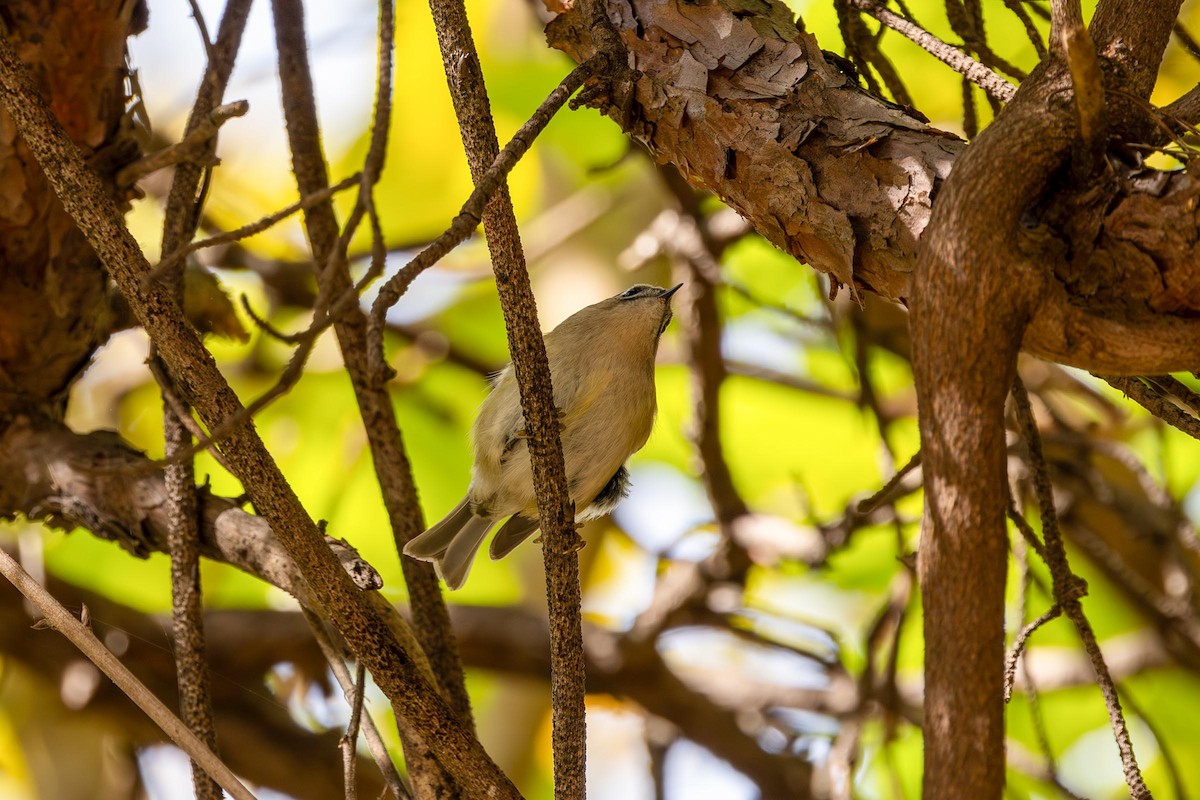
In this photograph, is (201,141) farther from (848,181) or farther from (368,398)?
(848,181)

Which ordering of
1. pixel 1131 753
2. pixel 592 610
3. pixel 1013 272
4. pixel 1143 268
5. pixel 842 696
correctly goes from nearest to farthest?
pixel 1013 272
pixel 1143 268
pixel 1131 753
pixel 842 696
pixel 592 610

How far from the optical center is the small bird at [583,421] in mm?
3180

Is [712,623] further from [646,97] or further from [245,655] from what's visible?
[646,97]

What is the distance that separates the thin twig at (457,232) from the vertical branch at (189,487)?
81cm

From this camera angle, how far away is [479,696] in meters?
4.52

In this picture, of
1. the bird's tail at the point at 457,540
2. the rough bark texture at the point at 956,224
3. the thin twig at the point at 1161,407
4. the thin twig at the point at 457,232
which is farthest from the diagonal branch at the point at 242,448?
the bird's tail at the point at 457,540

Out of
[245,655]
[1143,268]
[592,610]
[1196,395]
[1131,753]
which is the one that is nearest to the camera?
[1143,268]

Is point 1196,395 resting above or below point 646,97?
below

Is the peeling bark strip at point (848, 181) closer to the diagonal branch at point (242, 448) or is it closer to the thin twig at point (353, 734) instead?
the diagonal branch at point (242, 448)

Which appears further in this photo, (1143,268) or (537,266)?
(537,266)

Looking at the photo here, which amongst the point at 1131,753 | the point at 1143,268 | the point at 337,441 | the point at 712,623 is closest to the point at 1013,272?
the point at 1143,268

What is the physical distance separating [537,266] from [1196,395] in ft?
10.9

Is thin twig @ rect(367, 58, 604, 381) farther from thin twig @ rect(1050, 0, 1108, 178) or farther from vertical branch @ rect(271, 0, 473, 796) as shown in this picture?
vertical branch @ rect(271, 0, 473, 796)

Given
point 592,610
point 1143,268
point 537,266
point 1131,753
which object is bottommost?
point 1131,753
